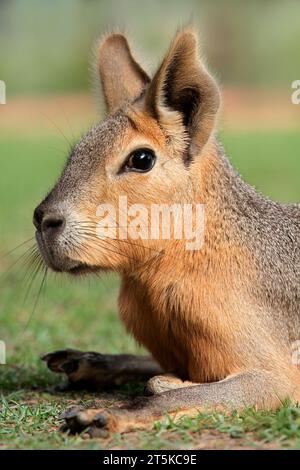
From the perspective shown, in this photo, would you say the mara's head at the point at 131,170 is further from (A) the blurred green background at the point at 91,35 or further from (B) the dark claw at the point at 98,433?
(A) the blurred green background at the point at 91,35

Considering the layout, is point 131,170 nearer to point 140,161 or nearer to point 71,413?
point 140,161

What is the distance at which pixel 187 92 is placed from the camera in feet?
14.5

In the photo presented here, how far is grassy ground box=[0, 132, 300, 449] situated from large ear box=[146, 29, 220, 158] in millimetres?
1190

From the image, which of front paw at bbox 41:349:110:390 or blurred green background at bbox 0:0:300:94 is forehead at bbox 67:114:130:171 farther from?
blurred green background at bbox 0:0:300:94

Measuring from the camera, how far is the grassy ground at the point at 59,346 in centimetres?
380

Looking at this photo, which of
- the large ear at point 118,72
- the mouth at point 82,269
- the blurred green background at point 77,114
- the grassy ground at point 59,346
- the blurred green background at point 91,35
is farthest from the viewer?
the blurred green background at point 91,35

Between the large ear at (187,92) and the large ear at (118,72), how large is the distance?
2.11 feet

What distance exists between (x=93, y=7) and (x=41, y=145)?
10.8 meters

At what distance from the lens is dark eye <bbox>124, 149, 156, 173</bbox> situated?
4285 mm

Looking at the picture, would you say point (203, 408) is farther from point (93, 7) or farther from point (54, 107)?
point (93, 7)

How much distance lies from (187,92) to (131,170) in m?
0.48

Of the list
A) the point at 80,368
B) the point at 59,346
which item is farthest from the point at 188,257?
the point at 59,346

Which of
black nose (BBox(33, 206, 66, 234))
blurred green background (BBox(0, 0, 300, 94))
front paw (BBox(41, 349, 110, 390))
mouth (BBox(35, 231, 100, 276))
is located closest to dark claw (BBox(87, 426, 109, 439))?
mouth (BBox(35, 231, 100, 276))

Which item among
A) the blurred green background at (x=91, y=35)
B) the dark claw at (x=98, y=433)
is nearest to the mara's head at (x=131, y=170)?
the dark claw at (x=98, y=433)
